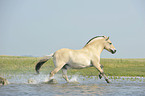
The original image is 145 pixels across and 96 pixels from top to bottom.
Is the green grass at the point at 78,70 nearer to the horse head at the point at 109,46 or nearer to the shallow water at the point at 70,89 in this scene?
the horse head at the point at 109,46

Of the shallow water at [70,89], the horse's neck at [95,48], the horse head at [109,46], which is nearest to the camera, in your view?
the shallow water at [70,89]

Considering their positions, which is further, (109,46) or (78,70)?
(78,70)

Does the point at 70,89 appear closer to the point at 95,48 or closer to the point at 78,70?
the point at 95,48

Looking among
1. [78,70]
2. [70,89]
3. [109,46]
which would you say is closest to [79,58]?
[109,46]

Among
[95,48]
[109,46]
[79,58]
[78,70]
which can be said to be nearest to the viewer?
[79,58]

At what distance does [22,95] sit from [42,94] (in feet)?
2.13

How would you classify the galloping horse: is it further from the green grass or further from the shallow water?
the green grass

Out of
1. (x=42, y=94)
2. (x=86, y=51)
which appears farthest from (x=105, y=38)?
(x=42, y=94)

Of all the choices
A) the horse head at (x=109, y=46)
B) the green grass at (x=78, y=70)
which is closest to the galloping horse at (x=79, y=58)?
the horse head at (x=109, y=46)

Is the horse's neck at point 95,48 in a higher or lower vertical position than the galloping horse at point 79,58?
higher

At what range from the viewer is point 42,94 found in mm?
8641

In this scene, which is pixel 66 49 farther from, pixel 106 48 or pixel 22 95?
pixel 22 95

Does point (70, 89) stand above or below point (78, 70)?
below

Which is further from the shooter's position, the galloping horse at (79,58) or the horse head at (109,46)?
the horse head at (109,46)
